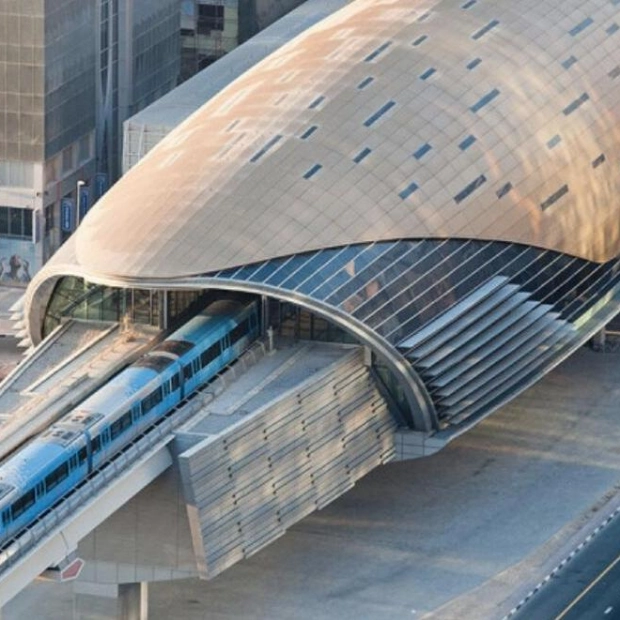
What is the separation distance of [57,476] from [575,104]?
1596 inches

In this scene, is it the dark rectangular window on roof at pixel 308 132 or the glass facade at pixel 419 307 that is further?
the dark rectangular window on roof at pixel 308 132

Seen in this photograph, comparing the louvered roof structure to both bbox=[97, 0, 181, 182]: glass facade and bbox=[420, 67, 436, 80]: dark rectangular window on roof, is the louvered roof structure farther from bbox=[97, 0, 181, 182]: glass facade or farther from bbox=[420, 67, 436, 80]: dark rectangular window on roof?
bbox=[97, 0, 181, 182]: glass facade

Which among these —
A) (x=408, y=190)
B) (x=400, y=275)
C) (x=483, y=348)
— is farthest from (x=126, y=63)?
(x=483, y=348)

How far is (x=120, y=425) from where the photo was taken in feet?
448

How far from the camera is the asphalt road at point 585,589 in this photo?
139 m

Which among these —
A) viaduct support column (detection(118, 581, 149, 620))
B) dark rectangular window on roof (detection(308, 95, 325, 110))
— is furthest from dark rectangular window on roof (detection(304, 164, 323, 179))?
viaduct support column (detection(118, 581, 149, 620))

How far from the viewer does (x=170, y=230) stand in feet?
483

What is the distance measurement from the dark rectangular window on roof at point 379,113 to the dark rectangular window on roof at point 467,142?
3559 mm

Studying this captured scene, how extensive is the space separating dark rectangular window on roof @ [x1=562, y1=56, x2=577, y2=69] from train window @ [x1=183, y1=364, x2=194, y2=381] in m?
29.5

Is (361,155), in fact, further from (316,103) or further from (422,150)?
(316,103)

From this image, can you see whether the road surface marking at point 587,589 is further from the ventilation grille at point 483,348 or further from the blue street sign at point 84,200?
the blue street sign at point 84,200

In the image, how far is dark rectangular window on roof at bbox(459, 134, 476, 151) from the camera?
155375mm

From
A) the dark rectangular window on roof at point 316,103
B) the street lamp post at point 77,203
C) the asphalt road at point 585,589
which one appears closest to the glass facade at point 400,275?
the dark rectangular window on roof at point 316,103

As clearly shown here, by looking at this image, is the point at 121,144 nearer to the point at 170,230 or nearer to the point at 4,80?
the point at 4,80
